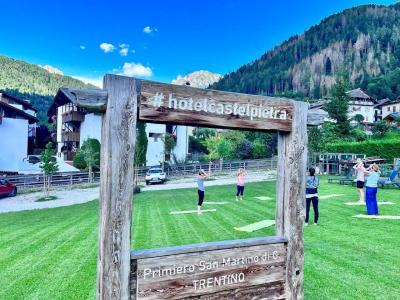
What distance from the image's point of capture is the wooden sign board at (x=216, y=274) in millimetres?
3641

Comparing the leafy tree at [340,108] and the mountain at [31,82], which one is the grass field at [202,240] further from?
the mountain at [31,82]

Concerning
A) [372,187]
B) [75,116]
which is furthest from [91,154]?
[372,187]

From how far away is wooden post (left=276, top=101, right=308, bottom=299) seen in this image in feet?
14.6

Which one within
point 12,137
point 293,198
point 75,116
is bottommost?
point 293,198

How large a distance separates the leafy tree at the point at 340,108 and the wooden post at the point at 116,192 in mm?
51217

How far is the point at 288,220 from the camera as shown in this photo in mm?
4484

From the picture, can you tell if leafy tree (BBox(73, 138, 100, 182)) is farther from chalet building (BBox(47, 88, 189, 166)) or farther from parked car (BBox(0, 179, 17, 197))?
parked car (BBox(0, 179, 17, 197))

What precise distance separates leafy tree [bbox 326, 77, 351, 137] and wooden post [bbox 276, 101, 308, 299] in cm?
4965

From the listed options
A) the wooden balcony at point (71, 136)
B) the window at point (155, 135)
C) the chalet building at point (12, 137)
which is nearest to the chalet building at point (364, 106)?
the window at point (155, 135)

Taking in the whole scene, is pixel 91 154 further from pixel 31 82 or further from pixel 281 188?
pixel 31 82

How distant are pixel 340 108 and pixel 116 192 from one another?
52.9 metres

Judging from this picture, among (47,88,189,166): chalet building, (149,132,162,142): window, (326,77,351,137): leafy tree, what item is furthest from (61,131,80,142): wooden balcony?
(326,77,351,137): leafy tree

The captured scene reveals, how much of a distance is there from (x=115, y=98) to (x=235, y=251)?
208 cm

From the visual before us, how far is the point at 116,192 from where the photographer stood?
356 centimetres
